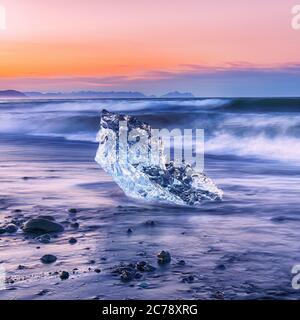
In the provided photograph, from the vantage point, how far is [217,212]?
840 centimetres

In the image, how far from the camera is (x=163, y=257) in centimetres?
597

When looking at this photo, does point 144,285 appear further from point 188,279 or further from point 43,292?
point 43,292

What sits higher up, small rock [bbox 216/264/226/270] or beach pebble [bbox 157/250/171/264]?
beach pebble [bbox 157/250/171/264]

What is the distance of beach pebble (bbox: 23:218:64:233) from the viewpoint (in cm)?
696

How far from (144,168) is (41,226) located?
2.50 metres

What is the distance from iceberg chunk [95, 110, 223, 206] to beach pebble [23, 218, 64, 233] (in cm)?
225

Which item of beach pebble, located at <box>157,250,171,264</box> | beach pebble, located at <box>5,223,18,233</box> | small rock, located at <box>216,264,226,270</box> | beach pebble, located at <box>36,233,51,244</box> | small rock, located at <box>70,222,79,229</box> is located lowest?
small rock, located at <box>216,264,226,270</box>

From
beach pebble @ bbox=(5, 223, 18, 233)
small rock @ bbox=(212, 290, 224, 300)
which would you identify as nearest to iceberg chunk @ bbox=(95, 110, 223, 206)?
beach pebble @ bbox=(5, 223, 18, 233)

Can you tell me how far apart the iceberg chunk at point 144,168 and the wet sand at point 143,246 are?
0.96 feet

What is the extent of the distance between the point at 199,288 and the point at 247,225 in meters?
2.63

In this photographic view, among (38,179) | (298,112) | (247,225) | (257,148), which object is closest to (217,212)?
(247,225)

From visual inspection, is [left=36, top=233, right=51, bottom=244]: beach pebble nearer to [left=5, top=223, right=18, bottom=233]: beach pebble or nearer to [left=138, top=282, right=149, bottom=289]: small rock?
[left=5, top=223, right=18, bottom=233]: beach pebble

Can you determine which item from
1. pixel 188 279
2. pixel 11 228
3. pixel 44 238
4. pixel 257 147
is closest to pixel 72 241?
pixel 44 238
